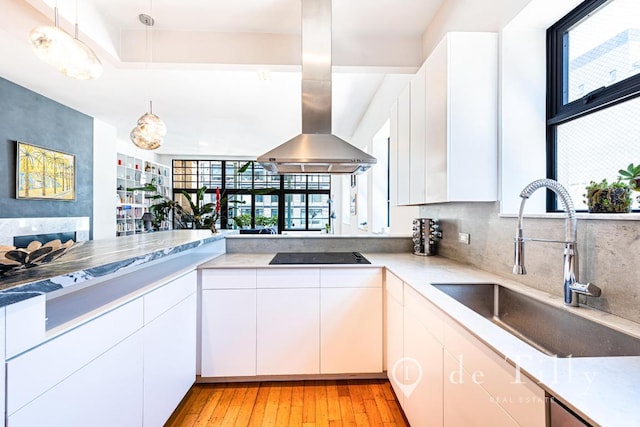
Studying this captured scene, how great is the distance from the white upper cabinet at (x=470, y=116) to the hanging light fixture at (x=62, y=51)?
2053 mm

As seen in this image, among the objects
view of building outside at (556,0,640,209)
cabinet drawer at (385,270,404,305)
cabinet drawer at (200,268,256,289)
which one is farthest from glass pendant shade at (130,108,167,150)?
view of building outside at (556,0,640,209)

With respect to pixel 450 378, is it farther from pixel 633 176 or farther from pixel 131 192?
Answer: pixel 131 192

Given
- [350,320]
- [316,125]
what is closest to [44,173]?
[316,125]

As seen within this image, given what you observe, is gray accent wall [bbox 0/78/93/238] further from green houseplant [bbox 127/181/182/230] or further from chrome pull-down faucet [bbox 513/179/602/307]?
chrome pull-down faucet [bbox 513/179/602/307]

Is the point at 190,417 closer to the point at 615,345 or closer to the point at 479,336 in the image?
the point at 479,336

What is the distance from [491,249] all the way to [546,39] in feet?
3.88

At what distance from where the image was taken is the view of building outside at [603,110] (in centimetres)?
116

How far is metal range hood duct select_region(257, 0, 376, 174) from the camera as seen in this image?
2.24m

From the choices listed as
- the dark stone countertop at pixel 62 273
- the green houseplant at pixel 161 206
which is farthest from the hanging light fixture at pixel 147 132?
the dark stone countertop at pixel 62 273

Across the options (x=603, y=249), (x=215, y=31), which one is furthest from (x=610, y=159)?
(x=215, y=31)

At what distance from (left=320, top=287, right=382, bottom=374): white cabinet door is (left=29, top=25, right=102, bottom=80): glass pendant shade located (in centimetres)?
200

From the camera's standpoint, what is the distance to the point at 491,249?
1.77m

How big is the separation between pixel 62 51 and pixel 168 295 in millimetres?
1447

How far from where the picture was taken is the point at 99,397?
1094 mm
